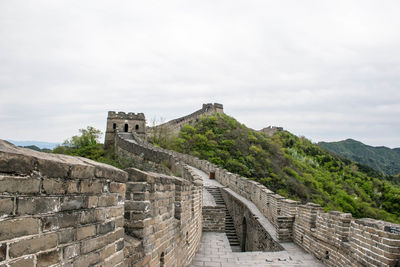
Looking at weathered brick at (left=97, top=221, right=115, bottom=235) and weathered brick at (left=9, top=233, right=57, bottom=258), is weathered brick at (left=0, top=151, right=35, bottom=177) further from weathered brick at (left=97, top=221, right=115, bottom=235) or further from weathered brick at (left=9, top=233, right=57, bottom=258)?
weathered brick at (left=97, top=221, right=115, bottom=235)

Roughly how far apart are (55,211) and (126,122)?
37.7 metres

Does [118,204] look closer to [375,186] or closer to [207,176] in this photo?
[207,176]

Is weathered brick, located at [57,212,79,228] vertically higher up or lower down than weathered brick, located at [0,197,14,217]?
lower down

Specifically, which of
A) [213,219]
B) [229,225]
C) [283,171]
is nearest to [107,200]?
[213,219]

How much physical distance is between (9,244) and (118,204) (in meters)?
1.13

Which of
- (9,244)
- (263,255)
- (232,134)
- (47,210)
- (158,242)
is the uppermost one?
(232,134)

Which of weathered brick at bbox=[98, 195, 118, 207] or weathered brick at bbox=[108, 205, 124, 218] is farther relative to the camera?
weathered brick at bbox=[108, 205, 124, 218]

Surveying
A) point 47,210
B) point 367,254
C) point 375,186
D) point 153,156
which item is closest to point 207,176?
point 153,156

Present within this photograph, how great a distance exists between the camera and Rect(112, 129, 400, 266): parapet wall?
14.0 ft

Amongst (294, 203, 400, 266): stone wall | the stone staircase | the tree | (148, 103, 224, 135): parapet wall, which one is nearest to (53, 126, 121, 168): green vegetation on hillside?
the tree

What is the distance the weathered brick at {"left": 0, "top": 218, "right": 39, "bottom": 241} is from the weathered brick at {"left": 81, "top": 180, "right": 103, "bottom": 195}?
0.43 meters

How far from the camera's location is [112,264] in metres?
2.37

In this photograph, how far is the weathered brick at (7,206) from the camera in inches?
56.5

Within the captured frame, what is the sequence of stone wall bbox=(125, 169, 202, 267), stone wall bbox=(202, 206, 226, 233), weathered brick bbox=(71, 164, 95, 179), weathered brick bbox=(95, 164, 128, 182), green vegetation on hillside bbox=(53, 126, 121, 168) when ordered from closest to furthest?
weathered brick bbox=(71, 164, 95, 179), weathered brick bbox=(95, 164, 128, 182), stone wall bbox=(125, 169, 202, 267), stone wall bbox=(202, 206, 226, 233), green vegetation on hillside bbox=(53, 126, 121, 168)
